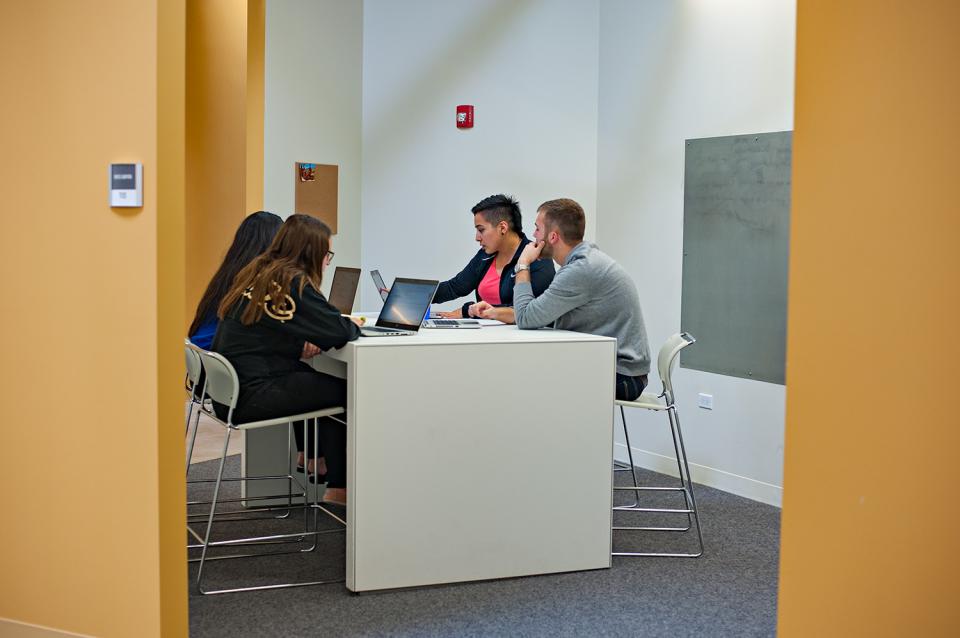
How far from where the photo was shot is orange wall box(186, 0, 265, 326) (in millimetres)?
5805

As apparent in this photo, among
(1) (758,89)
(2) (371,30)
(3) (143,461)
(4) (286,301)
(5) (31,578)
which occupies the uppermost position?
(2) (371,30)

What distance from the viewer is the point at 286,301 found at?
3.44 m

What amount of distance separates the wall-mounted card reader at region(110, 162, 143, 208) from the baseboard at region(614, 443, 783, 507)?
2.91 m

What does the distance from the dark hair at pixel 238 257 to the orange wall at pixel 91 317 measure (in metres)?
1.22

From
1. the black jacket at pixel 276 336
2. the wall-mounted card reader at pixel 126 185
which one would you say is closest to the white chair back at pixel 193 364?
the black jacket at pixel 276 336

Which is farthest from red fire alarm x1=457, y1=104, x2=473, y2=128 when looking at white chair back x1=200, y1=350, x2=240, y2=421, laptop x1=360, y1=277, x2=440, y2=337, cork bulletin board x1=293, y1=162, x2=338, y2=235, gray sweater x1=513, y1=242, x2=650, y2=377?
white chair back x1=200, y1=350, x2=240, y2=421

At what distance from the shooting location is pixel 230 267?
393 cm

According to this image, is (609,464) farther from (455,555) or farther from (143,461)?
(143,461)

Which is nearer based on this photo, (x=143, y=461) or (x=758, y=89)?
(x=143, y=461)

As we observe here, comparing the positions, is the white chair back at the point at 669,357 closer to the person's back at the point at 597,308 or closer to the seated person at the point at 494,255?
the person's back at the point at 597,308

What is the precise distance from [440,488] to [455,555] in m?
0.25

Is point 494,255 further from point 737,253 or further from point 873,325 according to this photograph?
point 873,325

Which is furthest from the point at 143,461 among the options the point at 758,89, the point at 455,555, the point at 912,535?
the point at 758,89

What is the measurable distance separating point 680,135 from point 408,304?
2.08 meters
